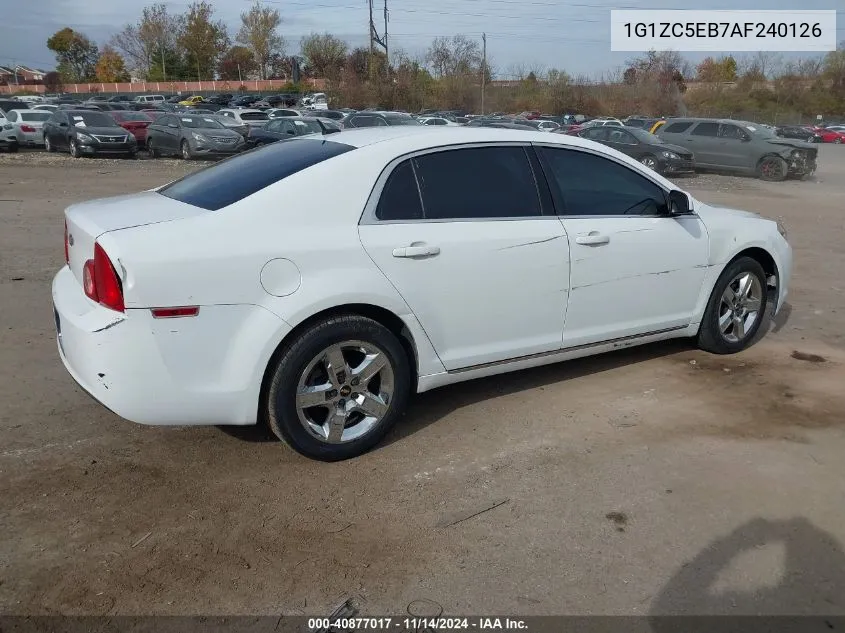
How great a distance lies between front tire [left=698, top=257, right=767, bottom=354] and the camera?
17.1 feet

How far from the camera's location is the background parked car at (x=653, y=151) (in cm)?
2019

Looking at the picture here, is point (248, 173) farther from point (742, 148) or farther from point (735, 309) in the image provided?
point (742, 148)

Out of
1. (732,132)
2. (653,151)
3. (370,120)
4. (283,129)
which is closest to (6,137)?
(283,129)

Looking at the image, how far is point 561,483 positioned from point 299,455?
132 centimetres

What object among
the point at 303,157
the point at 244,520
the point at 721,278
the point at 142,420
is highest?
the point at 303,157

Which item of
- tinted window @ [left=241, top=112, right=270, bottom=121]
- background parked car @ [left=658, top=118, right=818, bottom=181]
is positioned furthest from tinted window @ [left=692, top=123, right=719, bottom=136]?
tinted window @ [left=241, top=112, right=270, bottom=121]

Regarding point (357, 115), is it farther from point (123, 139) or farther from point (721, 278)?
point (721, 278)

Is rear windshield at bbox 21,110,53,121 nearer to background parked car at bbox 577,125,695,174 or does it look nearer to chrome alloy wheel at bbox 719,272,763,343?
background parked car at bbox 577,125,695,174

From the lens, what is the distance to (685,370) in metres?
5.19

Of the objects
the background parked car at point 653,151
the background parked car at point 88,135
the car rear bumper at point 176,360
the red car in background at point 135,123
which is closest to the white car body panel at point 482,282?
the car rear bumper at point 176,360

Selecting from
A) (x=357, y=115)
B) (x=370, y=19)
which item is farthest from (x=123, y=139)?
(x=370, y=19)

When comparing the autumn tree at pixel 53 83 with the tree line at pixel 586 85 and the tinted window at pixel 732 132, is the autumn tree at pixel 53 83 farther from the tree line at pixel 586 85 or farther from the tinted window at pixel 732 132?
the tinted window at pixel 732 132

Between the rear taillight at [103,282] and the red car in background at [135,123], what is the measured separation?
22.8 meters

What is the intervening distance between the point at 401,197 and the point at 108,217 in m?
1.43
